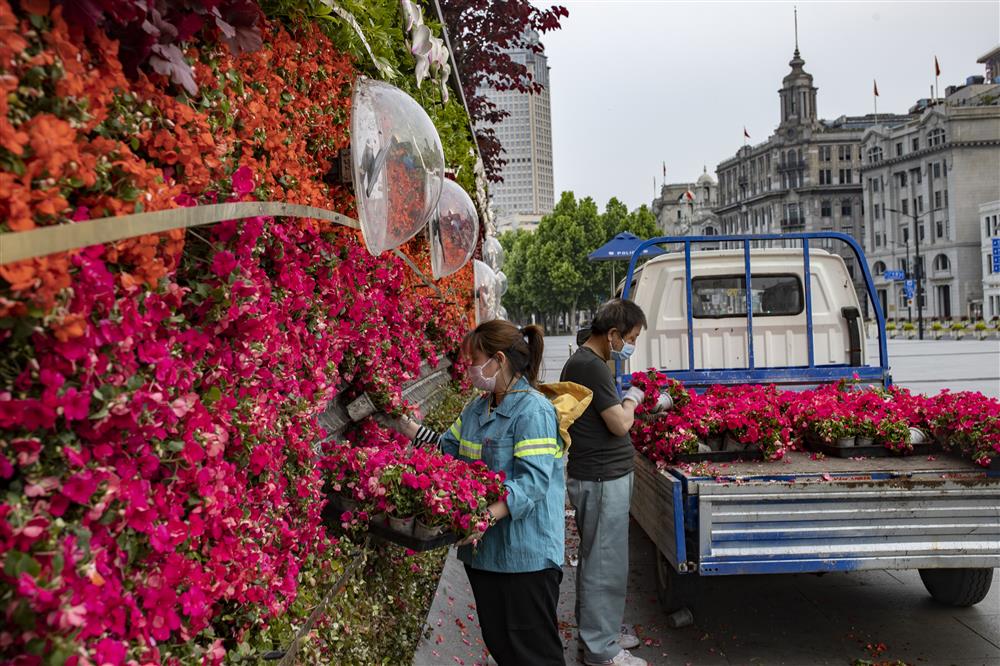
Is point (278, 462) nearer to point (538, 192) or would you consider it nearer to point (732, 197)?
point (732, 197)

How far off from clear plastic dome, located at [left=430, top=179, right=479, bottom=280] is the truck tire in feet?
13.4

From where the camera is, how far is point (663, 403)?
Result: 6.12 m

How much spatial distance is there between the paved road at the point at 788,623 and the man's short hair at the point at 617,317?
6.29 feet

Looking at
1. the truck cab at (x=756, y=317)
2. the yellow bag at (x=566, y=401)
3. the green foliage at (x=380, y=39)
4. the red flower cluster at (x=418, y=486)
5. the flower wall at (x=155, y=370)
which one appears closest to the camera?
the flower wall at (x=155, y=370)

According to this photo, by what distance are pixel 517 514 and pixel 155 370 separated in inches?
75.5

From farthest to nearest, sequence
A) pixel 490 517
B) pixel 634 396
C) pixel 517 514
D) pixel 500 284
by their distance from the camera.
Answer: pixel 500 284
pixel 634 396
pixel 517 514
pixel 490 517

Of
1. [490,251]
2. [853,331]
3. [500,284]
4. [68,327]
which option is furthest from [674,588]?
[500,284]

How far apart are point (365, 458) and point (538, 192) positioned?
7769 inches

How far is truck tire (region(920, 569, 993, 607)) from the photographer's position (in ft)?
19.9

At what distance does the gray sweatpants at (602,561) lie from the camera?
530 centimetres

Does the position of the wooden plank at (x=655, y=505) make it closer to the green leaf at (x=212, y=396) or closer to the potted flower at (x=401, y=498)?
the potted flower at (x=401, y=498)

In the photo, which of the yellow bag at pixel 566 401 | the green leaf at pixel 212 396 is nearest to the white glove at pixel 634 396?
the yellow bag at pixel 566 401

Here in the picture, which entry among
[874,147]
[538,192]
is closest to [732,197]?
[874,147]

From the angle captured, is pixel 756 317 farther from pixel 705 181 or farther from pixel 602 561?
pixel 705 181
